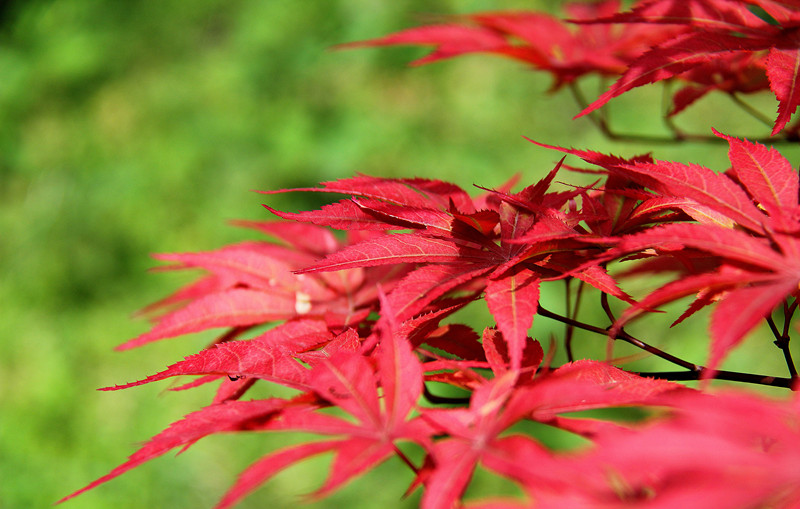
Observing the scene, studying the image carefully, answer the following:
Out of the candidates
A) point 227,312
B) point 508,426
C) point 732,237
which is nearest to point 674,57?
point 732,237

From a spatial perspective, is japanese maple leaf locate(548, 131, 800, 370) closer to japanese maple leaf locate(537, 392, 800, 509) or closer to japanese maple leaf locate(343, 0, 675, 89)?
japanese maple leaf locate(537, 392, 800, 509)

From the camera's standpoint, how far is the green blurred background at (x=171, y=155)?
1.73 m

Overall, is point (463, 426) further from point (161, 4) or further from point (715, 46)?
point (161, 4)

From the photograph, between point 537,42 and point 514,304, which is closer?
point 514,304

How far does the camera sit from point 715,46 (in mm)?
639

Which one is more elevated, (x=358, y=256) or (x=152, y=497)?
(x=358, y=256)

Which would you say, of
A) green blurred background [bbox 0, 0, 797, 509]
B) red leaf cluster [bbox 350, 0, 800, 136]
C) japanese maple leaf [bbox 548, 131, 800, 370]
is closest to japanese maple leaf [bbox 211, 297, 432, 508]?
japanese maple leaf [bbox 548, 131, 800, 370]

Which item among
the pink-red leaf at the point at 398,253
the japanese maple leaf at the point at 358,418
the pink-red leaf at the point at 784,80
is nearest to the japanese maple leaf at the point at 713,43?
the pink-red leaf at the point at 784,80

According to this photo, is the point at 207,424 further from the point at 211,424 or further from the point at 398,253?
the point at 398,253

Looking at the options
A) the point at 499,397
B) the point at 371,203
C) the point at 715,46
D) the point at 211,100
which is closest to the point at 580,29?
the point at 715,46

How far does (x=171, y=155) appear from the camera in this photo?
2.33 meters

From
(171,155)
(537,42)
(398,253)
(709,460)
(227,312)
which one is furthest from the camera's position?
(171,155)

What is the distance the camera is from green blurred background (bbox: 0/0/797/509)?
5.69ft

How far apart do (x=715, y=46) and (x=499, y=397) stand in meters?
0.43
